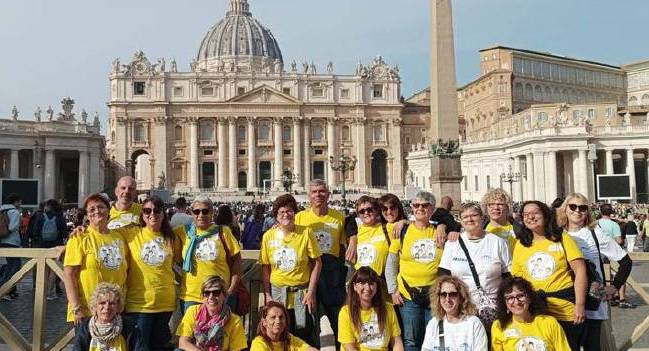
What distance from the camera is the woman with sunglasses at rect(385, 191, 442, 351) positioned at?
17.0 feet

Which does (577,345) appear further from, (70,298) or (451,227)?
(70,298)

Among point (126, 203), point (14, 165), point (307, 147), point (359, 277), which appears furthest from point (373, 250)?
point (307, 147)

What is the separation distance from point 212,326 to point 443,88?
11585 mm

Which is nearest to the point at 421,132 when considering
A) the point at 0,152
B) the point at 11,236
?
the point at 0,152

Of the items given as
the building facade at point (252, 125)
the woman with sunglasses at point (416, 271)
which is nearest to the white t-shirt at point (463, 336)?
the woman with sunglasses at point (416, 271)

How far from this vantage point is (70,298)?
484cm

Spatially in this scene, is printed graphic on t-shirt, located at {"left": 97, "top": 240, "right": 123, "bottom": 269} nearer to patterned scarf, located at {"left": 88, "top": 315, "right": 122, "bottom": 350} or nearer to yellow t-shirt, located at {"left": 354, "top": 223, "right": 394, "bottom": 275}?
patterned scarf, located at {"left": 88, "top": 315, "right": 122, "bottom": 350}

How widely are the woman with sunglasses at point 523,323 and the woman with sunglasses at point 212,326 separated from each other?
1.93m

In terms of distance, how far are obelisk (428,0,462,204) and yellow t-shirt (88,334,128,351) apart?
38.3 ft

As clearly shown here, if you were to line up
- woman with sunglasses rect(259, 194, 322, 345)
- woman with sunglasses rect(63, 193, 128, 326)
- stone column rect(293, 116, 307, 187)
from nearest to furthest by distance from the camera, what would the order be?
woman with sunglasses rect(63, 193, 128, 326) < woman with sunglasses rect(259, 194, 322, 345) < stone column rect(293, 116, 307, 187)

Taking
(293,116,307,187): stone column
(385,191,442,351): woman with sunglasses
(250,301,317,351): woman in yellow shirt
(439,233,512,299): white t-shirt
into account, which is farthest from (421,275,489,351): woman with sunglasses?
(293,116,307,187): stone column

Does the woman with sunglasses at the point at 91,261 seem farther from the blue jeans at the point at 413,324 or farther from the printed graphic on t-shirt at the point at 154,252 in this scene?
the blue jeans at the point at 413,324

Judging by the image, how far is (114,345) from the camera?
458cm

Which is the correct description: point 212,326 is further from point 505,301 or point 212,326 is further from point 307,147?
point 307,147
